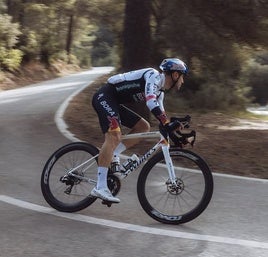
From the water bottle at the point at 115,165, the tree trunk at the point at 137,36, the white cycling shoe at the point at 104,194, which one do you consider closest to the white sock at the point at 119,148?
→ the water bottle at the point at 115,165

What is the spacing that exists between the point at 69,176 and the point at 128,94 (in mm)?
1240

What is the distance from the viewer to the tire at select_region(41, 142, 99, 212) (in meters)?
6.13

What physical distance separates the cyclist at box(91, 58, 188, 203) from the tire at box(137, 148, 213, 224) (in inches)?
14.5

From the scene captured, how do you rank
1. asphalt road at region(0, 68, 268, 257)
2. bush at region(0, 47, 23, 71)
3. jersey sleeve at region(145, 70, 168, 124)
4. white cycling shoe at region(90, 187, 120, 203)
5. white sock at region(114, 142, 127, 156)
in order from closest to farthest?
1. asphalt road at region(0, 68, 268, 257)
2. jersey sleeve at region(145, 70, 168, 124)
3. white cycling shoe at region(90, 187, 120, 203)
4. white sock at region(114, 142, 127, 156)
5. bush at region(0, 47, 23, 71)

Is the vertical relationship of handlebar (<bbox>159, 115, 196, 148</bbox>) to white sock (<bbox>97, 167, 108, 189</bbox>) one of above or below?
above

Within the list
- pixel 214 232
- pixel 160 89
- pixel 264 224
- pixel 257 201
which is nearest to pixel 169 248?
pixel 214 232

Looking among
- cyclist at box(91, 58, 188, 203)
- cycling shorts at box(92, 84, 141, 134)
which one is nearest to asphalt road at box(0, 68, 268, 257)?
cyclist at box(91, 58, 188, 203)

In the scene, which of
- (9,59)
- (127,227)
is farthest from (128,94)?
(9,59)

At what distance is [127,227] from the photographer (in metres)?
5.51

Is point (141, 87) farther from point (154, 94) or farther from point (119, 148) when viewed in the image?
point (119, 148)

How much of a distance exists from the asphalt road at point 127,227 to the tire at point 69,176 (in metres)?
0.17

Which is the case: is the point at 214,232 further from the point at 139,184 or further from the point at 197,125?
the point at 197,125

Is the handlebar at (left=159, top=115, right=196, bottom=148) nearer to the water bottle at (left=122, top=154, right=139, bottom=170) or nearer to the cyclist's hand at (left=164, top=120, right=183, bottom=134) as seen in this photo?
the cyclist's hand at (left=164, top=120, right=183, bottom=134)

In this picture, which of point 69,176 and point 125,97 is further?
point 69,176
